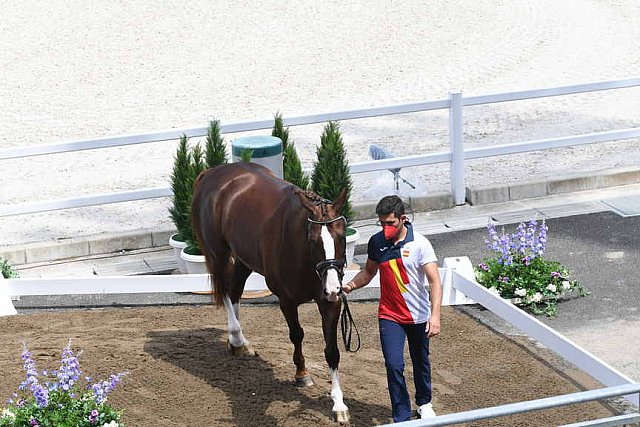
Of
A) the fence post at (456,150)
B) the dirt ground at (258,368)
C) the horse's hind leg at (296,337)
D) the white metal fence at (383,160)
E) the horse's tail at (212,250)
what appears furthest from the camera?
the fence post at (456,150)

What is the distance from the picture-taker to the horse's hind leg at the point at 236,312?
10.1 m

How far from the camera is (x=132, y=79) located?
71.3 feet

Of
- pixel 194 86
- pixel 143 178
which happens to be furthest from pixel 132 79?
pixel 143 178

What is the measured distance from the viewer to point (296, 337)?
30.5 feet

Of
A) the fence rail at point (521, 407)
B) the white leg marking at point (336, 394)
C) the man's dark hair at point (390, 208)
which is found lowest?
the white leg marking at point (336, 394)

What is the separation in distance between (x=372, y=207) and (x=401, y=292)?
238 inches

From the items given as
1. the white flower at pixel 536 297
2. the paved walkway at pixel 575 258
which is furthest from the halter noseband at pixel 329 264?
the white flower at pixel 536 297

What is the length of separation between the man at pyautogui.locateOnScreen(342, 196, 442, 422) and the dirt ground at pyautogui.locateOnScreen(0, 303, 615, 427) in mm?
641

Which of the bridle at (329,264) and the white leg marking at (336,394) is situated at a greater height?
the bridle at (329,264)

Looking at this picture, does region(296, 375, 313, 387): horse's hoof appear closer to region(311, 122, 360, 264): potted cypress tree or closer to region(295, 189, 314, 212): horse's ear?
region(295, 189, 314, 212): horse's ear

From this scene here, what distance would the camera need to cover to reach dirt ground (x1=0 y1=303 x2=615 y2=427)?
29.5 feet

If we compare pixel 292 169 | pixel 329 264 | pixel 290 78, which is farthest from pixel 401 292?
pixel 290 78

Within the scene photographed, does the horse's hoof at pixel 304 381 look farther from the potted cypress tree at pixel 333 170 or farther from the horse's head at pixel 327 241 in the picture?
the potted cypress tree at pixel 333 170

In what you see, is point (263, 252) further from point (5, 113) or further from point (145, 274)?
point (5, 113)
